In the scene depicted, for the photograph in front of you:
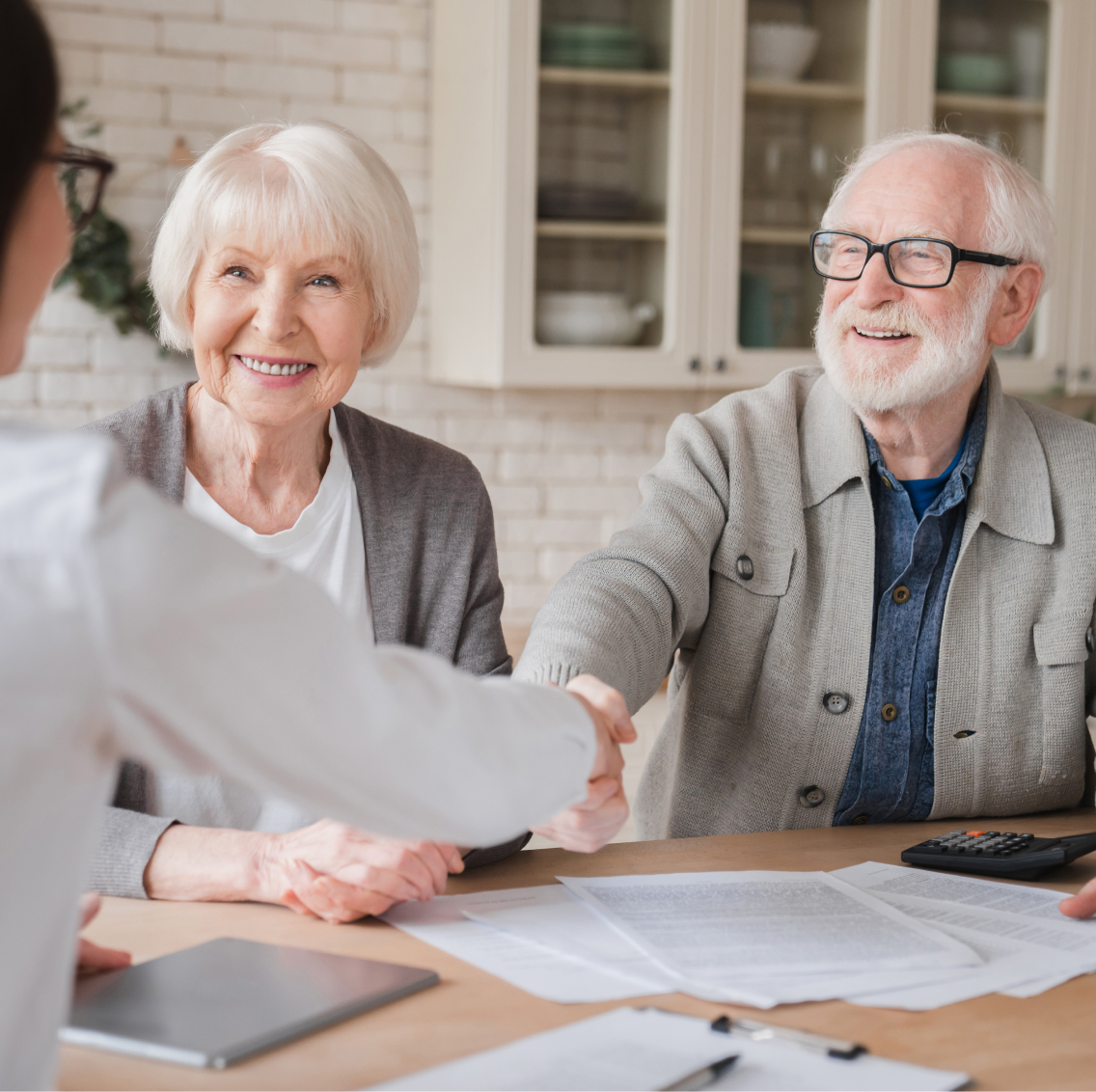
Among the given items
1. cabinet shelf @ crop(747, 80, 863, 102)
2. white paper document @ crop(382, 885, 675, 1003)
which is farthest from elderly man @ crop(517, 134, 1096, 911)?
cabinet shelf @ crop(747, 80, 863, 102)

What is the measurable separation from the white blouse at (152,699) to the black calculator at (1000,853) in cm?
76

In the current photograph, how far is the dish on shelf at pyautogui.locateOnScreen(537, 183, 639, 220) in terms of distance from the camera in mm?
2988

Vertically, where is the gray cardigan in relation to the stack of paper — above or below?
above

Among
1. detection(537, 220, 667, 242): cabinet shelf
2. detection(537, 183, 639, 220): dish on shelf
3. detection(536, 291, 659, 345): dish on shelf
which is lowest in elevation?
detection(536, 291, 659, 345): dish on shelf

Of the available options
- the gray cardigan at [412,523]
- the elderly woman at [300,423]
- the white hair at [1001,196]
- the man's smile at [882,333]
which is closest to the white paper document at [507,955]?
the elderly woman at [300,423]

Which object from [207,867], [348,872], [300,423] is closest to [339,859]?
[348,872]

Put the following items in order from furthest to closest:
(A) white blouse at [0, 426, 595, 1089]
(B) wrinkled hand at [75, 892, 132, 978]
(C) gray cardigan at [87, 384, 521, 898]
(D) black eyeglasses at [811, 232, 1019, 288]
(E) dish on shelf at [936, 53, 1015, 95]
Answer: (E) dish on shelf at [936, 53, 1015, 95] < (D) black eyeglasses at [811, 232, 1019, 288] < (C) gray cardigan at [87, 384, 521, 898] < (B) wrinkled hand at [75, 892, 132, 978] < (A) white blouse at [0, 426, 595, 1089]

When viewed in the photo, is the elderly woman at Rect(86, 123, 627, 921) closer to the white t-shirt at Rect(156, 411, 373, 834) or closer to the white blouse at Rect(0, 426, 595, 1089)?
the white t-shirt at Rect(156, 411, 373, 834)

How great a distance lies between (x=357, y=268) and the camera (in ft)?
5.39

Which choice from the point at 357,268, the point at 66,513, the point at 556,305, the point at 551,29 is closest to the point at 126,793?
the point at 357,268

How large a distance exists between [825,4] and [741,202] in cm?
52

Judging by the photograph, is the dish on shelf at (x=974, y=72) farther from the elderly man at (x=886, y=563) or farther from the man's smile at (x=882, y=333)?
the man's smile at (x=882, y=333)

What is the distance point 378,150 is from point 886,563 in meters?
1.91

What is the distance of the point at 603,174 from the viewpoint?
303cm
